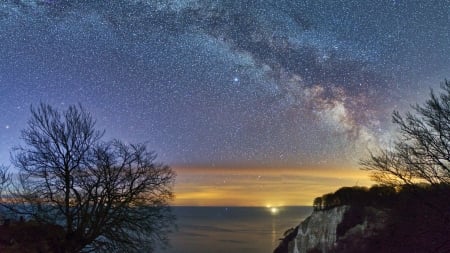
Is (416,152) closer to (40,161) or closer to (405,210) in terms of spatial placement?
(405,210)

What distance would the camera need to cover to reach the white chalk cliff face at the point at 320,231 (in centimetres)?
4969

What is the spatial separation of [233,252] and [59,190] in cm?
11425

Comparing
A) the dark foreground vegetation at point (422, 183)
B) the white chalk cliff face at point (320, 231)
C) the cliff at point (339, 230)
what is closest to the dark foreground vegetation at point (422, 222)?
the dark foreground vegetation at point (422, 183)

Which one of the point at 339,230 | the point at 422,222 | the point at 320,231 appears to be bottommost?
the point at 320,231

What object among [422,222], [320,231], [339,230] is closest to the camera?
[422,222]

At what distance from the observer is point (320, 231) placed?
51.7m

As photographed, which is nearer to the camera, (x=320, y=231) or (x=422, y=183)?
(x=422, y=183)

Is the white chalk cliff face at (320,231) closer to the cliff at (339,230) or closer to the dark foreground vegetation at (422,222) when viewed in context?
the cliff at (339,230)

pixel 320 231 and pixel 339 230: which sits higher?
pixel 339 230

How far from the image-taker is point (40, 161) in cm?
2064

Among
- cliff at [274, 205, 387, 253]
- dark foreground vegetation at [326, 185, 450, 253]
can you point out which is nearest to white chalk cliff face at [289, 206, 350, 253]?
cliff at [274, 205, 387, 253]

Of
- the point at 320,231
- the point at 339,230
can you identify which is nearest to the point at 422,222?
the point at 339,230

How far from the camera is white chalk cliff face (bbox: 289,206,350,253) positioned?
49688 mm

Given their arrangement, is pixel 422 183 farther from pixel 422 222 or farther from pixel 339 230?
pixel 339 230
